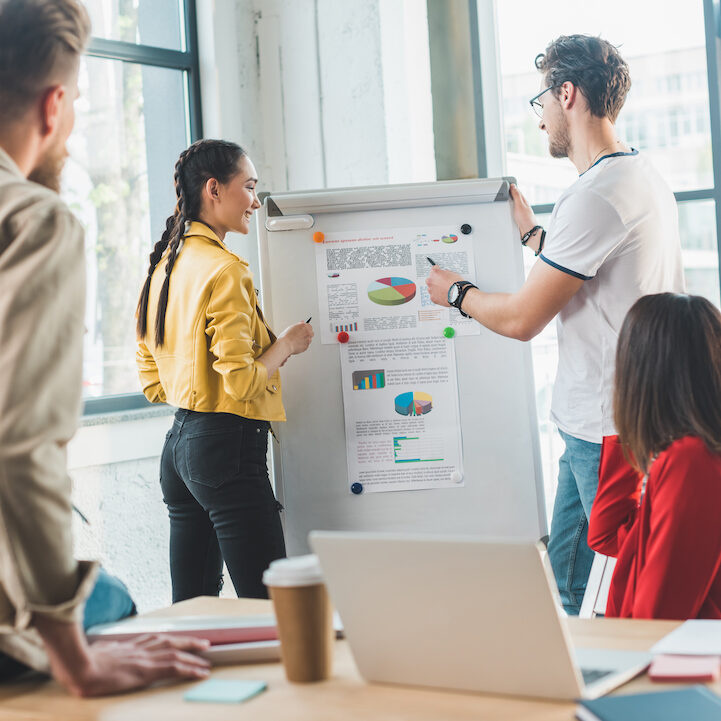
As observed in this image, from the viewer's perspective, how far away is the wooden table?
2.88 ft

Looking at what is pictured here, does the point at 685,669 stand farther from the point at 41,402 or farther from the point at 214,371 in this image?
the point at 214,371

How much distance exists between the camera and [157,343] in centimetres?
229

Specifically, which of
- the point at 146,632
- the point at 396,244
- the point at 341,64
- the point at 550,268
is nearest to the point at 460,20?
the point at 341,64

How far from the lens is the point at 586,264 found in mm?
1993

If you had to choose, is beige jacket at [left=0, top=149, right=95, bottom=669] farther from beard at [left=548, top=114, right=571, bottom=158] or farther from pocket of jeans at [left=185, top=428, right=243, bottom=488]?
beard at [left=548, top=114, right=571, bottom=158]

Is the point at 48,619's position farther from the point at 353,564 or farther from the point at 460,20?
the point at 460,20

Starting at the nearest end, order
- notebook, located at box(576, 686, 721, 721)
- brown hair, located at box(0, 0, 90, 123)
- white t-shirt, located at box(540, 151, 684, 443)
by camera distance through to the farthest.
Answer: notebook, located at box(576, 686, 721, 721), brown hair, located at box(0, 0, 90, 123), white t-shirt, located at box(540, 151, 684, 443)

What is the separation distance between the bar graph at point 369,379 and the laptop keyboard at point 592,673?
1.54 m

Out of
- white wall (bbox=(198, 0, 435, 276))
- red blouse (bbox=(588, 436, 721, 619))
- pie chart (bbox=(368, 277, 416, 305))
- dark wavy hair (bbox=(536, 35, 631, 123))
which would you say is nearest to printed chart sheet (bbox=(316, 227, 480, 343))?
pie chart (bbox=(368, 277, 416, 305))

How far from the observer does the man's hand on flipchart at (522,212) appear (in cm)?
243

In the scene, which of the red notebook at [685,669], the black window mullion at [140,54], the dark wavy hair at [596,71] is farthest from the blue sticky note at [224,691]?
the black window mullion at [140,54]

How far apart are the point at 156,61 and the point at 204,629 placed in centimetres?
261

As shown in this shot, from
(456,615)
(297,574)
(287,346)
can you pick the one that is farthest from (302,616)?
(287,346)

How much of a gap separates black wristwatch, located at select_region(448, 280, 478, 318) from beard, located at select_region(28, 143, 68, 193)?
1.33m
